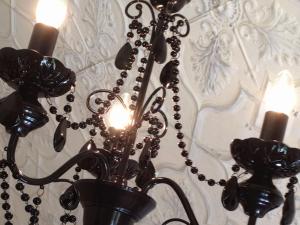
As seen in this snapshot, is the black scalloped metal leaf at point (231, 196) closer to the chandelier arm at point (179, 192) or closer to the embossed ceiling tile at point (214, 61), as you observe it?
the chandelier arm at point (179, 192)

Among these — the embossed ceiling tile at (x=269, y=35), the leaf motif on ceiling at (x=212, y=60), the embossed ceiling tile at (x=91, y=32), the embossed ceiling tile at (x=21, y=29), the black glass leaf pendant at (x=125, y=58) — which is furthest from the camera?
the embossed ceiling tile at (x=21, y=29)

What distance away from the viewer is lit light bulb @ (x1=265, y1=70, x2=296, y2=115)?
83cm

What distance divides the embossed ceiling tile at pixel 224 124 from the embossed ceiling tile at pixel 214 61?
3 cm

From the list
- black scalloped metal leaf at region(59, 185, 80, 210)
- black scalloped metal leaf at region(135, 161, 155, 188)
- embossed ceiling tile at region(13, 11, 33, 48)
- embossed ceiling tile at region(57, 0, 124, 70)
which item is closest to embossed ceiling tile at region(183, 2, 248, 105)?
embossed ceiling tile at region(57, 0, 124, 70)

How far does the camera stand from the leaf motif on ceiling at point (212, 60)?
1539mm

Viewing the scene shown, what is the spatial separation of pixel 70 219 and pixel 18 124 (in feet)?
0.59

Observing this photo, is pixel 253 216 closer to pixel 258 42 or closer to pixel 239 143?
pixel 239 143

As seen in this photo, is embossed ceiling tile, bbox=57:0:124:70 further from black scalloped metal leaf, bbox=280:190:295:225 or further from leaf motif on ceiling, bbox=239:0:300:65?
black scalloped metal leaf, bbox=280:190:295:225

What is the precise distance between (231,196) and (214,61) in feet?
2.71

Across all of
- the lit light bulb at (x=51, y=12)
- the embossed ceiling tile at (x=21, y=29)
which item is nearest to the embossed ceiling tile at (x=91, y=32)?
the embossed ceiling tile at (x=21, y=29)

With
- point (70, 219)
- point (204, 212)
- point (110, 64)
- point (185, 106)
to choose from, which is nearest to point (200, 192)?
point (204, 212)

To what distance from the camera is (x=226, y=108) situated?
163cm

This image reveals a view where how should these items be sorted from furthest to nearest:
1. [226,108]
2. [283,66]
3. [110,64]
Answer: [110,64], [226,108], [283,66]

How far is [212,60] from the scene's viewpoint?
1577 mm
